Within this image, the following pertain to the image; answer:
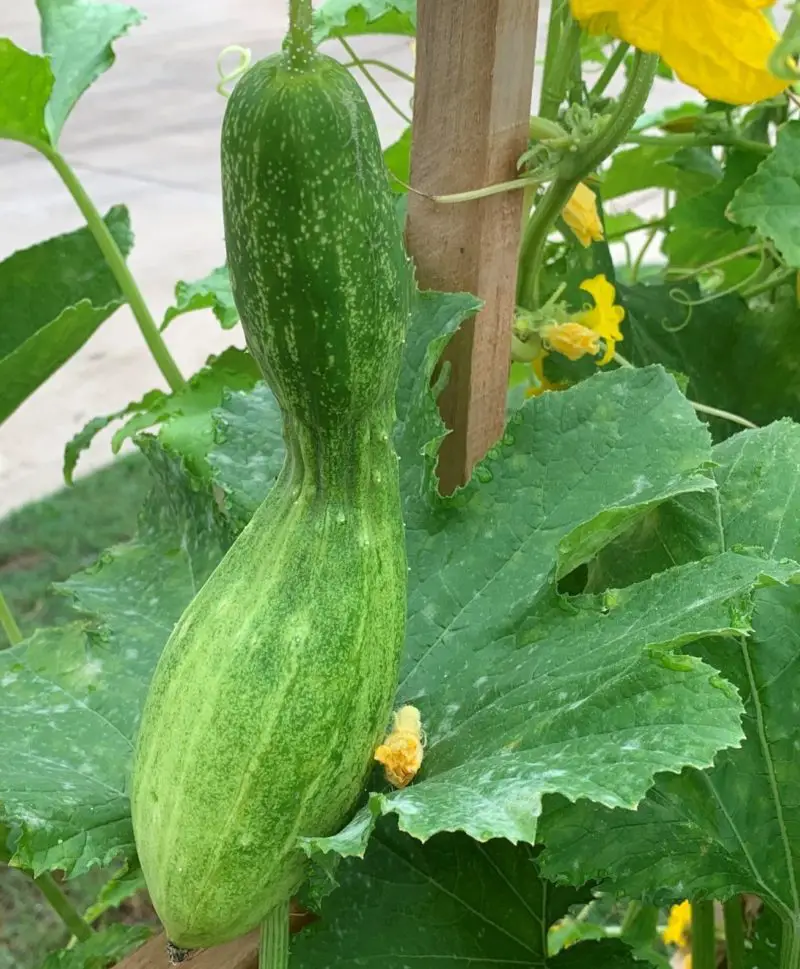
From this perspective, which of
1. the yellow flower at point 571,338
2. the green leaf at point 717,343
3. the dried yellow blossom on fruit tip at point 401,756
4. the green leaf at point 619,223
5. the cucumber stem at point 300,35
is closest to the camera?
the cucumber stem at point 300,35

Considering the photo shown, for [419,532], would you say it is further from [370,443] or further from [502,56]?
[502,56]

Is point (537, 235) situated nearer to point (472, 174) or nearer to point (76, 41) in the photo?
point (472, 174)

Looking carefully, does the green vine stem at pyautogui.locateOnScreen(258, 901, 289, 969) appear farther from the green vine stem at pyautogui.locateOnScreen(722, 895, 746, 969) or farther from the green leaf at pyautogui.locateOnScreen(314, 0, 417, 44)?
the green leaf at pyautogui.locateOnScreen(314, 0, 417, 44)

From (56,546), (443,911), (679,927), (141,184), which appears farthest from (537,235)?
(141,184)

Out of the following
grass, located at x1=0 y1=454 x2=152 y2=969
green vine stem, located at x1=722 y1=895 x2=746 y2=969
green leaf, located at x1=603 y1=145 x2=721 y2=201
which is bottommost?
grass, located at x1=0 y1=454 x2=152 y2=969

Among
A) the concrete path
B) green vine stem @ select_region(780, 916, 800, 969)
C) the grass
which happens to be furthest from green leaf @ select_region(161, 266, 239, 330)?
the concrete path

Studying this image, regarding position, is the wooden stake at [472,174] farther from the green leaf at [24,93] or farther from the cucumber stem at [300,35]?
the green leaf at [24,93]

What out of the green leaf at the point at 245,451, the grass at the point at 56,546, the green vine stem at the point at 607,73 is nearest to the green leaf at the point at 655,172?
the green vine stem at the point at 607,73
